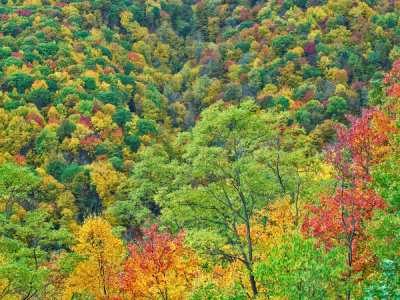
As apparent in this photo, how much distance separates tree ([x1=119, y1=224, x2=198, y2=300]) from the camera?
1878cm

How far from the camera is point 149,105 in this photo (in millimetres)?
79875

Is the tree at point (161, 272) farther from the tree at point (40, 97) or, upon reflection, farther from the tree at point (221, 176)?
the tree at point (40, 97)

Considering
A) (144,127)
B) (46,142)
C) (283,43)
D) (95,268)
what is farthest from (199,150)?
(283,43)

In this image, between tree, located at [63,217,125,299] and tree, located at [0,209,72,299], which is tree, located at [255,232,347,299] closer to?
tree, located at [0,209,72,299]

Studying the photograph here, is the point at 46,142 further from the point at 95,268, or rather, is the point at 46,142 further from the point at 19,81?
the point at 95,268

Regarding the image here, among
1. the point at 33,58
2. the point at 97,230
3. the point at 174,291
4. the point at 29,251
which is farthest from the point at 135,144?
the point at 174,291

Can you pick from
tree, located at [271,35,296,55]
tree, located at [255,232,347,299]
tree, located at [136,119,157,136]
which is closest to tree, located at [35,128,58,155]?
tree, located at [136,119,157,136]

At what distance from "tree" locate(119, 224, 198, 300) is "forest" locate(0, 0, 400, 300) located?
141mm

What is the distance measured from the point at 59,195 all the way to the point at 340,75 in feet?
188

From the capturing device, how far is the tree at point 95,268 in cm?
2406

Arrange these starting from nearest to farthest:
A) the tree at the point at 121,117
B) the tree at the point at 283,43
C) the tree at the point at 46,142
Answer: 1. the tree at the point at 46,142
2. the tree at the point at 121,117
3. the tree at the point at 283,43

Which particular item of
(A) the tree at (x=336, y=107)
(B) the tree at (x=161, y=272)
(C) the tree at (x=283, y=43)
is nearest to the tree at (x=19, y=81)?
(C) the tree at (x=283, y=43)

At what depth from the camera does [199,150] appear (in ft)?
60.4

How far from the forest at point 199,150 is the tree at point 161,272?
141 mm
